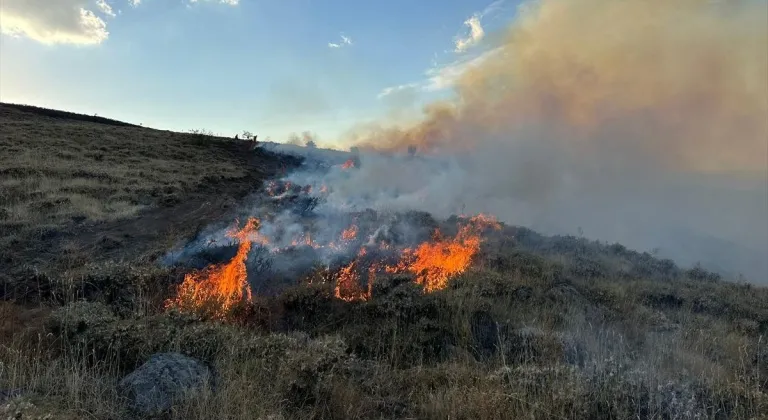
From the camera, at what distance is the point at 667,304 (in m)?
13.1

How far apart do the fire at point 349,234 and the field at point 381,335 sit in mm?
2708

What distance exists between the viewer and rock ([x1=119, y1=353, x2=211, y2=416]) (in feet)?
15.7

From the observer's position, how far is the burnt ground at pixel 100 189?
12.3 meters

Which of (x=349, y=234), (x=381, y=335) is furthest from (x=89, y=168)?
(x=381, y=335)

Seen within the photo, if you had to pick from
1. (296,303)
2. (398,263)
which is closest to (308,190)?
(398,263)

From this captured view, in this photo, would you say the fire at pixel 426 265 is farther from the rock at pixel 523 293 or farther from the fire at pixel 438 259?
the rock at pixel 523 293

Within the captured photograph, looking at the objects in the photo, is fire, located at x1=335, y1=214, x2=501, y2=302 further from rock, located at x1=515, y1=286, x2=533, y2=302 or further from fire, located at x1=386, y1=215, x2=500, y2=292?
rock, located at x1=515, y1=286, x2=533, y2=302

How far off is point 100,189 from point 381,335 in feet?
61.8

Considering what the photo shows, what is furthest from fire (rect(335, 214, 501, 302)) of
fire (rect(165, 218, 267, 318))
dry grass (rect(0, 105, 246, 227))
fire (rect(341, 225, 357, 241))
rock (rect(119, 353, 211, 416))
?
dry grass (rect(0, 105, 246, 227))

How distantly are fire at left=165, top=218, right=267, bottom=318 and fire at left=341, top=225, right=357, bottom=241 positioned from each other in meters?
3.39

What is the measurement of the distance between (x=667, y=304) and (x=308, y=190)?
596 inches

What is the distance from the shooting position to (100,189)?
21.5 metres

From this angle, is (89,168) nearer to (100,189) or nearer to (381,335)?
(100,189)

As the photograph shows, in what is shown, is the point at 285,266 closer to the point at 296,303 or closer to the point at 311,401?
the point at 296,303
